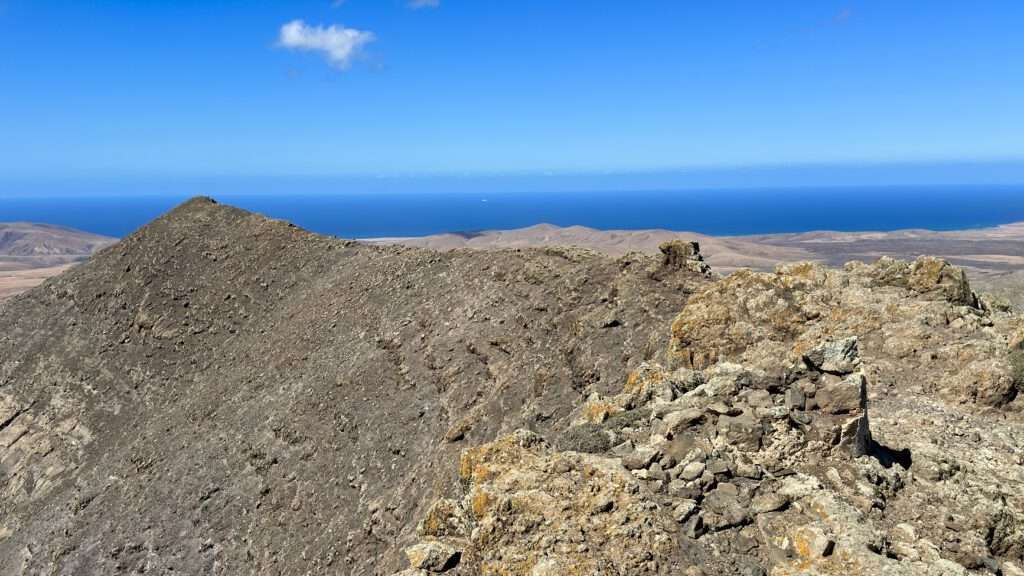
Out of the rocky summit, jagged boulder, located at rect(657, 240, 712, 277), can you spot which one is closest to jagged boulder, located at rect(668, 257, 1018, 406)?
the rocky summit

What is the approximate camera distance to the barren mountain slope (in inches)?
901

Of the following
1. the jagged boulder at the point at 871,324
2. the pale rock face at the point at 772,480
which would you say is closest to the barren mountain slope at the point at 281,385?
the jagged boulder at the point at 871,324

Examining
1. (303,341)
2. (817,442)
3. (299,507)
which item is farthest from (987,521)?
(303,341)

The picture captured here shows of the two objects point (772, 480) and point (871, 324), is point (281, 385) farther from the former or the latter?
point (772, 480)

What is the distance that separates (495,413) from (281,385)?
501 inches

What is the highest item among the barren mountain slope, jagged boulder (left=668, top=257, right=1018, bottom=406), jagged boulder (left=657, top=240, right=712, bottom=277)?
jagged boulder (left=657, top=240, right=712, bottom=277)

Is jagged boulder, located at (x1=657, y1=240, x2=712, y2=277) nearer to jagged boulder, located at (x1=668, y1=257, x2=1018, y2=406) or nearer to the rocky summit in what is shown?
the rocky summit

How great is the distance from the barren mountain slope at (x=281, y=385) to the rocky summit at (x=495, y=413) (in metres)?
0.13

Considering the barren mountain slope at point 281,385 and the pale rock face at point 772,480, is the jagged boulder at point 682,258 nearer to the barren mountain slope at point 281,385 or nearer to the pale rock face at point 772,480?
the barren mountain slope at point 281,385

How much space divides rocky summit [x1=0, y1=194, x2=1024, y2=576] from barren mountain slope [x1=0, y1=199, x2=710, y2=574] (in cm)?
13

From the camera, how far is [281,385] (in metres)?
30.4

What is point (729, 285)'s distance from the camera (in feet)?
66.6

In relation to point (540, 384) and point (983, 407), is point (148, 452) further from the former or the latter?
point (983, 407)

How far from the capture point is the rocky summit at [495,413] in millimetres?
9383
